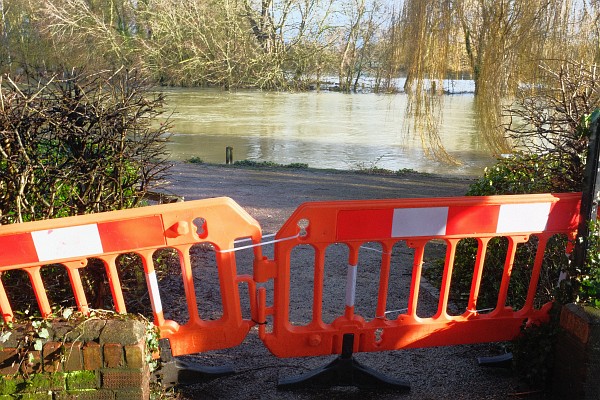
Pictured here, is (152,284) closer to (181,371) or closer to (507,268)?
(181,371)

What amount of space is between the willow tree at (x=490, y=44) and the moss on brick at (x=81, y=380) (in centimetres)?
575

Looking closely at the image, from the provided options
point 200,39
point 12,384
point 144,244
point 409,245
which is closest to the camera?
point 12,384

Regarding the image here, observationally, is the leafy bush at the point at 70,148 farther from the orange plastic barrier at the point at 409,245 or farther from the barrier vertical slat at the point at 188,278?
the orange plastic barrier at the point at 409,245

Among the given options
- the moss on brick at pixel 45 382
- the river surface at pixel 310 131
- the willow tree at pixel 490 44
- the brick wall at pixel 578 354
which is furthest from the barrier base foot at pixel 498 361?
the river surface at pixel 310 131

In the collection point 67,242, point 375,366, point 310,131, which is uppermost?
point 67,242

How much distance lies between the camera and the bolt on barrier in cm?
317

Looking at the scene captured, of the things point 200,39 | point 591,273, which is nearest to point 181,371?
point 591,273

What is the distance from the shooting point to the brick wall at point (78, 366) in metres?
2.76

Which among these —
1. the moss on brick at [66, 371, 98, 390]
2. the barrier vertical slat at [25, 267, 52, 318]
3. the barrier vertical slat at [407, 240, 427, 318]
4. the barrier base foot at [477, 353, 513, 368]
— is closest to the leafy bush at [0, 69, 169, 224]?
the barrier vertical slat at [25, 267, 52, 318]

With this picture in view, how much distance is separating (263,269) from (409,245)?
887 millimetres

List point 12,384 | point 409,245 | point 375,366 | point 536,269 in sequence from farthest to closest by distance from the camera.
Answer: point 375,366 → point 536,269 → point 409,245 → point 12,384

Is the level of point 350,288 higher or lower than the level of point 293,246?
lower

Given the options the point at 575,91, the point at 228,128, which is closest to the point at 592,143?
the point at 575,91

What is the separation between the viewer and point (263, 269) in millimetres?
3467
